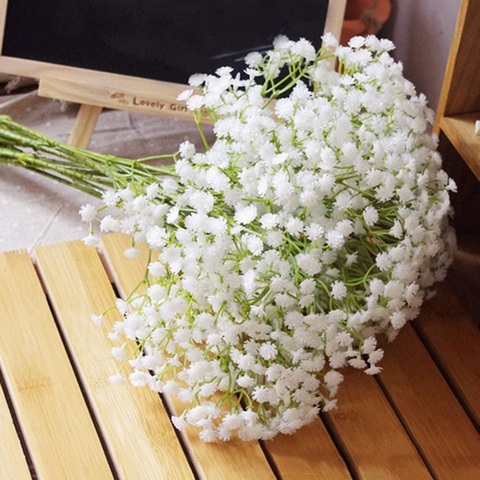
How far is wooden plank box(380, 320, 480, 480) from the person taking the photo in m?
1.09

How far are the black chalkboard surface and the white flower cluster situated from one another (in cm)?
43

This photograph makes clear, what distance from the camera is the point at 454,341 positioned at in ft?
3.99

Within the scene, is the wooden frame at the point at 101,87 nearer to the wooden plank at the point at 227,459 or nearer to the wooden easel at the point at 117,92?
the wooden easel at the point at 117,92

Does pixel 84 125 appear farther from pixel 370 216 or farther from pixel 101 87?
pixel 370 216

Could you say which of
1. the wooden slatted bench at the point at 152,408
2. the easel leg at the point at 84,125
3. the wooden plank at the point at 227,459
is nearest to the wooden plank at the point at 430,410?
the wooden slatted bench at the point at 152,408

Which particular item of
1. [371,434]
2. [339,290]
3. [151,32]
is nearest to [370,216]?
[339,290]

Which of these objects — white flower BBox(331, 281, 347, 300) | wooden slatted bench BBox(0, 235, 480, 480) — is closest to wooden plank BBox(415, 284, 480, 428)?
wooden slatted bench BBox(0, 235, 480, 480)

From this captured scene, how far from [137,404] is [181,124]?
0.74 metres

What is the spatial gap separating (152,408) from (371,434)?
229 millimetres

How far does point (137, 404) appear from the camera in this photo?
112 cm

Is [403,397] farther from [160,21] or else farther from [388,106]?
[160,21]

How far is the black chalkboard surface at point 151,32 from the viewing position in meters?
1.55

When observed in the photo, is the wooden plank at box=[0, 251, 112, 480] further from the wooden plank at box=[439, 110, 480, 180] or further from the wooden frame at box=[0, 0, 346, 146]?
the wooden plank at box=[439, 110, 480, 180]

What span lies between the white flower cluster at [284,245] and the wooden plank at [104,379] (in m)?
0.03
